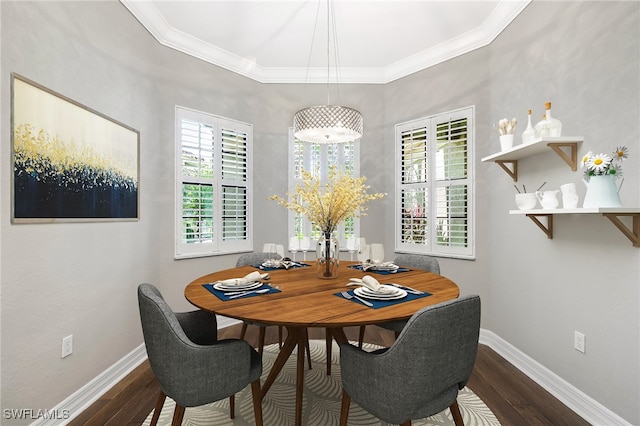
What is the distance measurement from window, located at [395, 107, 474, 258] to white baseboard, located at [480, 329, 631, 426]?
36.3 inches

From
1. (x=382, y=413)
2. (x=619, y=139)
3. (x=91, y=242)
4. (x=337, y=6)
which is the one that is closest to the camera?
(x=382, y=413)

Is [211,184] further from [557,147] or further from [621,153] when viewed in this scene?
[621,153]

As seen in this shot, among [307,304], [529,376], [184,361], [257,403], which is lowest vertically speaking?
[529,376]

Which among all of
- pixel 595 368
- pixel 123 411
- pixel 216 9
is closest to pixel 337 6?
pixel 216 9

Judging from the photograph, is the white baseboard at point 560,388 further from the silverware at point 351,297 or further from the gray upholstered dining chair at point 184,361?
the gray upholstered dining chair at point 184,361

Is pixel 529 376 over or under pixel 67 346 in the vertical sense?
under

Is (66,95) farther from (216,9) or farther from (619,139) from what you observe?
(619,139)

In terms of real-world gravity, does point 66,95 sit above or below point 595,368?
above

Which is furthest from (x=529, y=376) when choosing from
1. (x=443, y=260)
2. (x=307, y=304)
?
(x=307, y=304)

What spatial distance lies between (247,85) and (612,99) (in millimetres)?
3315

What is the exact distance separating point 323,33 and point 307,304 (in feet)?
9.08

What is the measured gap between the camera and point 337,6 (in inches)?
102

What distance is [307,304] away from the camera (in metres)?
1.38

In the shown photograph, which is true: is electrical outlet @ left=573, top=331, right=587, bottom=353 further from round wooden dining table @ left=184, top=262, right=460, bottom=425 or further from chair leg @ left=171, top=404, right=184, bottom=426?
chair leg @ left=171, top=404, right=184, bottom=426
